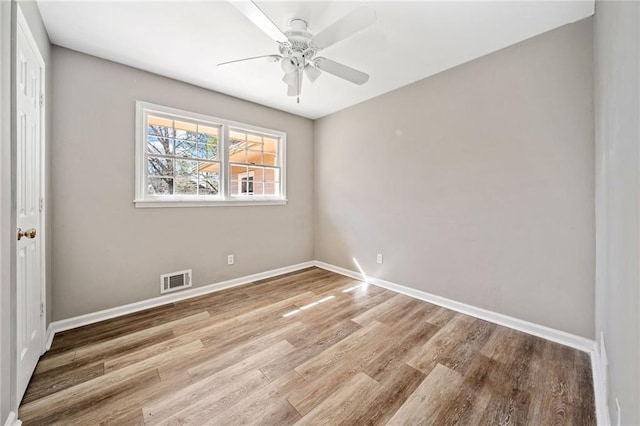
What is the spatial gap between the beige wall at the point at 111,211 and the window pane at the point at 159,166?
0.19 meters

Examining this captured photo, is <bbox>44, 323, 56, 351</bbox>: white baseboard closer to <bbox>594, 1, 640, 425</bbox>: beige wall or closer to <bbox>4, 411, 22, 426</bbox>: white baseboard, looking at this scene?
<bbox>4, 411, 22, 426</bbox>: white baseboard

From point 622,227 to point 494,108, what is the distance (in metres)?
1.78

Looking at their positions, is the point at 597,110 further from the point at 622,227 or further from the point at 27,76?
the point at 27,76

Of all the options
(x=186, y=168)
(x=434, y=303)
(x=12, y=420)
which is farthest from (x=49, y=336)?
(x=434, y=303)

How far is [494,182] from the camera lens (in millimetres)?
2393

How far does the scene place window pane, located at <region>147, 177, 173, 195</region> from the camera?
2.81 metres

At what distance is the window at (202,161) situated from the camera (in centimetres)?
277

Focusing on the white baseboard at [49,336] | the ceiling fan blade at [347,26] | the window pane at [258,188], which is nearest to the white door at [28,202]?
the white baseboard at [49,336]

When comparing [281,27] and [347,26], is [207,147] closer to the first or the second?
[281,27]

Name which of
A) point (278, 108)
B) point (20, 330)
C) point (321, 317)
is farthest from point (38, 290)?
point (278, 108)

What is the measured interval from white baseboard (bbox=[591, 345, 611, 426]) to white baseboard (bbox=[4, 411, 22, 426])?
296 centimetres

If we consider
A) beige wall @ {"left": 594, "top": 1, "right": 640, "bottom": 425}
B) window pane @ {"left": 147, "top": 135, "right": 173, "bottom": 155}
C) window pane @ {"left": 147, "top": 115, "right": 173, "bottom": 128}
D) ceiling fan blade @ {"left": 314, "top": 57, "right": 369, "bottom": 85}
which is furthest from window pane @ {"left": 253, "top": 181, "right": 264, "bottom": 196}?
beige wall @ {"left": 594, "top": 1, "right": 640, "bottom": 425}

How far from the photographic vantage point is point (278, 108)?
3.82 metres

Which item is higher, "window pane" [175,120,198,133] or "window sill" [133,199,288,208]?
"window pane" [175,120,198,133]
